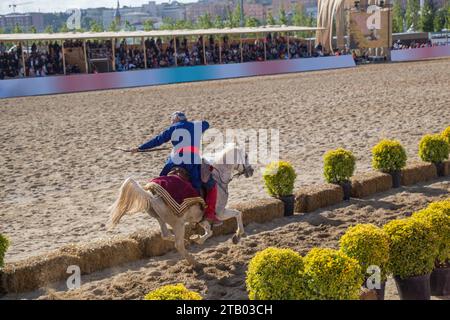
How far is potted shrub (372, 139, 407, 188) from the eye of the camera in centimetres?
1116

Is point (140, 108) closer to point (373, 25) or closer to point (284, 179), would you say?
point (284, 179)

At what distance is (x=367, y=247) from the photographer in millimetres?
5953

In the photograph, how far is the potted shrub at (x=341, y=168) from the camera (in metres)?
10.5

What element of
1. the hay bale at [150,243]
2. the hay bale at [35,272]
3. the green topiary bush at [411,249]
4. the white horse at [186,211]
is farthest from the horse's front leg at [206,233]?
the green topiary bush at [411,249]

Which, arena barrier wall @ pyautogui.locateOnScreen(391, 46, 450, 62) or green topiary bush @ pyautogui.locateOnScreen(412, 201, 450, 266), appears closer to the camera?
green topiary bush @ pyautogui.locateOnScreen(412, 201, 450, 266)

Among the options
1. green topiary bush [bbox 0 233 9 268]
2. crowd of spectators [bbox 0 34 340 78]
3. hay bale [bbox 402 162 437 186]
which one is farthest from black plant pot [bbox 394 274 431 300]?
crowd of spectators [bbox 0 34 340 78]

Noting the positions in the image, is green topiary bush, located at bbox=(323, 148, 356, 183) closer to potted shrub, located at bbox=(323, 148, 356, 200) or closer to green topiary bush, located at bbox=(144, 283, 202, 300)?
potted shrub, located at bbox=(323, 148, 356, 200)

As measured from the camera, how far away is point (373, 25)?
45.3 meters

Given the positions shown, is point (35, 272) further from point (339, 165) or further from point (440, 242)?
point (339, 165)

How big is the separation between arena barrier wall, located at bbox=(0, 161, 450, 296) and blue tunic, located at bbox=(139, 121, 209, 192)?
0.98m

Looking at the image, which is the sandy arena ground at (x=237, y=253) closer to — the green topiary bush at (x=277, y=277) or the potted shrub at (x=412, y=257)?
the potted shrub at (x=412, y=257)

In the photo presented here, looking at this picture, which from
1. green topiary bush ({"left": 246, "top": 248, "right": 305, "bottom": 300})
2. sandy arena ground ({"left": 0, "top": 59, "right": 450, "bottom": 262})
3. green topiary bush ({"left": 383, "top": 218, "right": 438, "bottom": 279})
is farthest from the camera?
sandy arena ground ({"left": 0, "top": 59, "right": 450, "bottom": 262})

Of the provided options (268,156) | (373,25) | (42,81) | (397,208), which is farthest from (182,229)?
(373,25)
